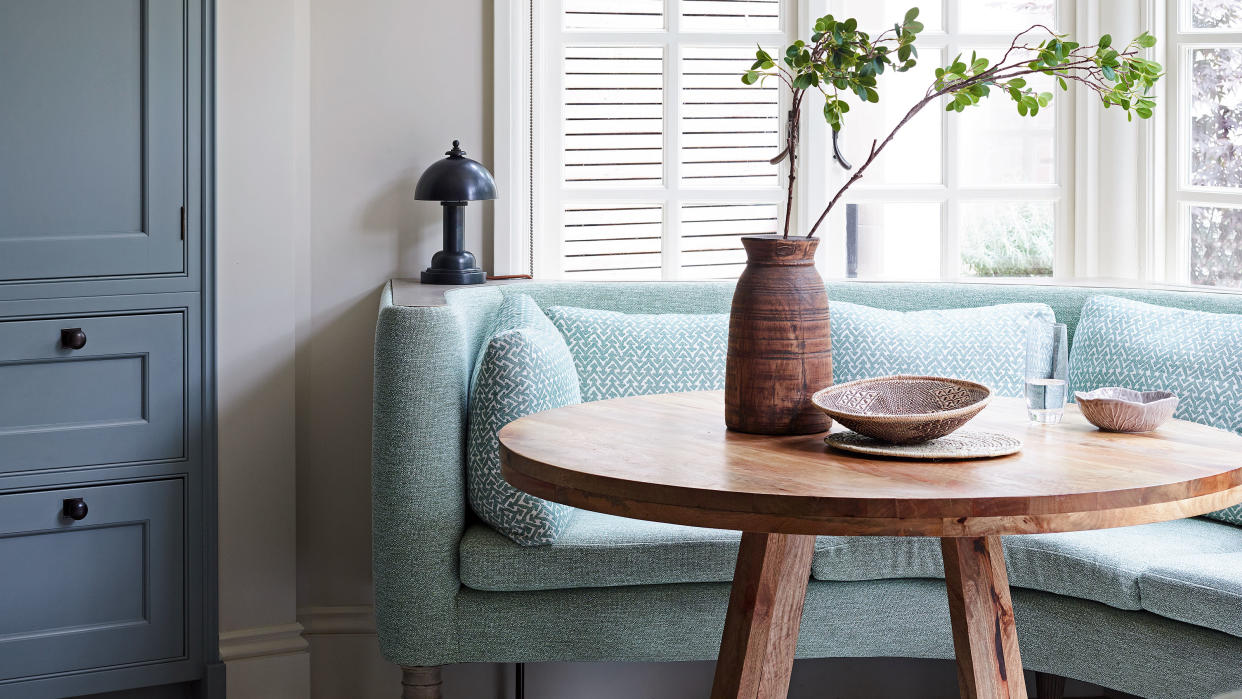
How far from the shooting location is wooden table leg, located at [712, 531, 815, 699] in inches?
56.6

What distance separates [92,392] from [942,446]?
1702mm

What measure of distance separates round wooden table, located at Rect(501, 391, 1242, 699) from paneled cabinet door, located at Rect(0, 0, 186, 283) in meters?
1.14

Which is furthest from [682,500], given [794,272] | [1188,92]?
[1188,92]

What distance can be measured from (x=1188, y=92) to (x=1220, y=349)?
0.86 metres

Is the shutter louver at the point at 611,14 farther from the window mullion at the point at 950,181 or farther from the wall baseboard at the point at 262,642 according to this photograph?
the wall baseboard at the point at 262,642

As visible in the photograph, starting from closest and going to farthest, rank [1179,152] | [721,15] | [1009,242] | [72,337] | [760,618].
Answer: [760,618], [72,337], [1179,152], [721,15], [1009,242]

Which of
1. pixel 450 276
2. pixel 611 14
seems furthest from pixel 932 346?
pixel 611 14

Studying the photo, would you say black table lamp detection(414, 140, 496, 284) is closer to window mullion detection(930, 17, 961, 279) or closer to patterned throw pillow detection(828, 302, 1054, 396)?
patterned throw pillow detection(828, 302, 1054, 396)

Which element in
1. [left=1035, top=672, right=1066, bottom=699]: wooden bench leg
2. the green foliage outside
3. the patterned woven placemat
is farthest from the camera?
the green foliage outside

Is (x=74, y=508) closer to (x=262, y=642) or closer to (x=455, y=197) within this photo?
(x=262, y=642)

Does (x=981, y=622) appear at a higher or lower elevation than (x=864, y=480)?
lower

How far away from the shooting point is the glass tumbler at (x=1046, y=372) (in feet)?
5.00

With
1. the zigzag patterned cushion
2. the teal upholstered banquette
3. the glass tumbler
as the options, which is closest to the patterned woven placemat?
the glass tumbler

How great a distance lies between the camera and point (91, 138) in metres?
2.19
